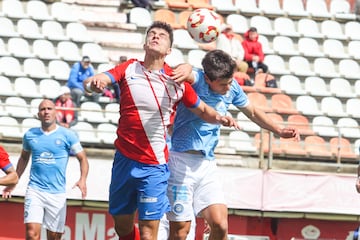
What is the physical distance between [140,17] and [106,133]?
366 centimetres

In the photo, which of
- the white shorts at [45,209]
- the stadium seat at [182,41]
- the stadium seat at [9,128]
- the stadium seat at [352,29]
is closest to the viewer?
the white shorts at [45,209]

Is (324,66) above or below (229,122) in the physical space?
above

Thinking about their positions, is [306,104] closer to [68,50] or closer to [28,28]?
[68,50]

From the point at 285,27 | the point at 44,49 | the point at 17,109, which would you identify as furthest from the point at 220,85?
the point at 285,27

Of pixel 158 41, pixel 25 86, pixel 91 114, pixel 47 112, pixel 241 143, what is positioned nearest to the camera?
pixel 158 41

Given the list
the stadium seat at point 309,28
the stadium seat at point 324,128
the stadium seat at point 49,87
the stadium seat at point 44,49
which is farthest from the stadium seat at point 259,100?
the stadium seat at point 44,49

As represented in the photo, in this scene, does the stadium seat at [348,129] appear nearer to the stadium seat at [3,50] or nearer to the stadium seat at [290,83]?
the stadium seat at [290,83]

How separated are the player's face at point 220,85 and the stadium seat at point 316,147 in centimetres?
693

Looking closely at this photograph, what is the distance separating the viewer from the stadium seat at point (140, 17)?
18094mm

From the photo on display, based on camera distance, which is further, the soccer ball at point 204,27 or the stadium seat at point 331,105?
the stadium seat at point 331,105

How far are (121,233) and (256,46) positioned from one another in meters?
9.64

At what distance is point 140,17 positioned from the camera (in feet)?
59.7

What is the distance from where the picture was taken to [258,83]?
17.3m

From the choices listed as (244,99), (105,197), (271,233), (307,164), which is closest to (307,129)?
(307,164)
